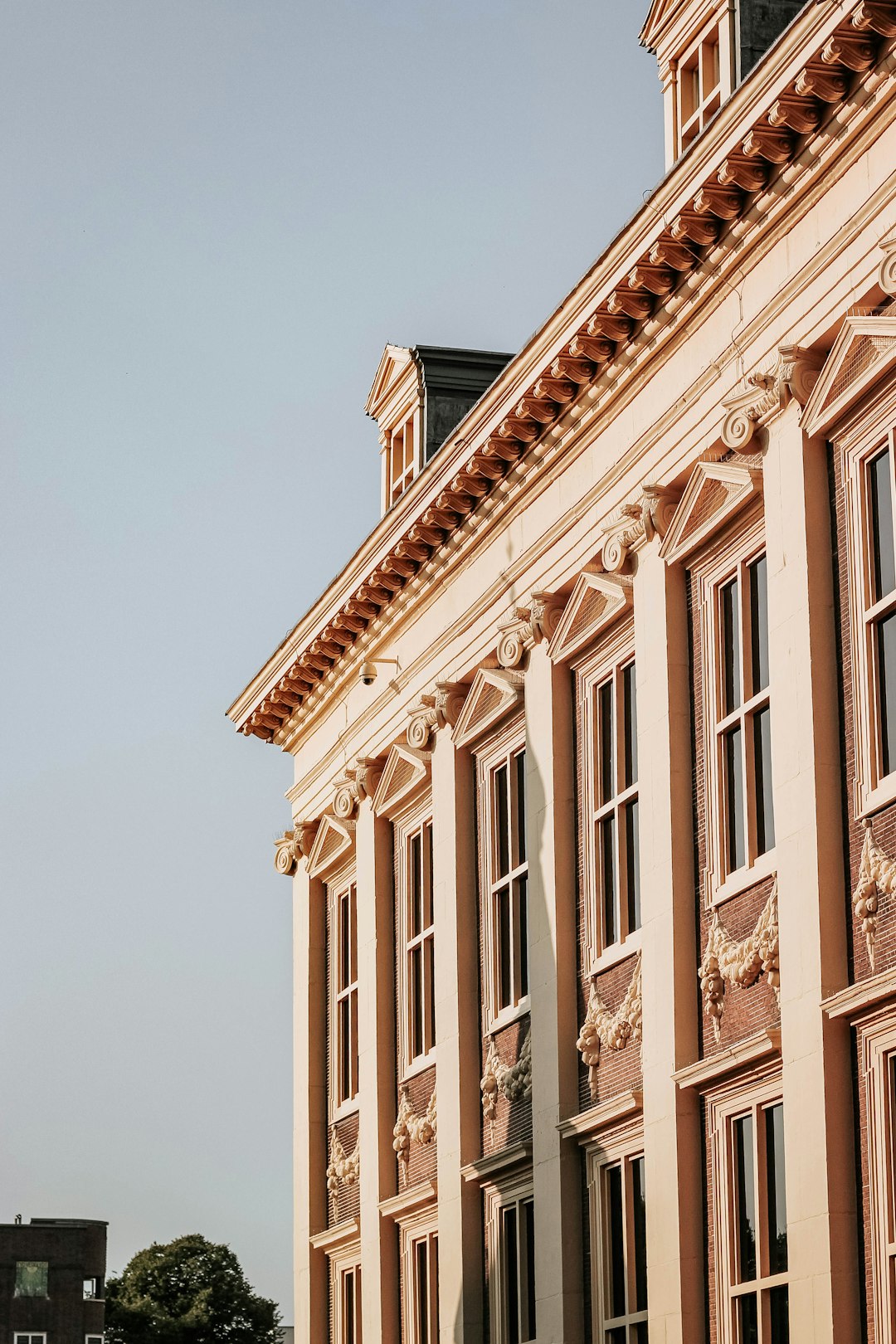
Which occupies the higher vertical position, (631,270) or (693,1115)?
(631,270)

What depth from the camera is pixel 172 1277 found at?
113562 mm

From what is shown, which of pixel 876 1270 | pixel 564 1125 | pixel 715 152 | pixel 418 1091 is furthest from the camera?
pixel 418 1091

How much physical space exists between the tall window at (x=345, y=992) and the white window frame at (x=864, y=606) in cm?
1617

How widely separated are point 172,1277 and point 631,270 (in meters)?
95.5

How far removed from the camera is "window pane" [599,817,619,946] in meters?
26.7

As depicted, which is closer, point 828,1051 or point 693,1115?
point 828,1051

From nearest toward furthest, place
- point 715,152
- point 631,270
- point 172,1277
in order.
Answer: point 715,152 < point 631,270 < point 172,1277

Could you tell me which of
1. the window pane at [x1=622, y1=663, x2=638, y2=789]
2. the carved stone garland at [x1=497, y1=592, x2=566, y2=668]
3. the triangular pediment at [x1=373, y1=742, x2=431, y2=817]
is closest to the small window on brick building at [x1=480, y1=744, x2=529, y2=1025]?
the carved stone garland at [x1=497, y1=592, x2=566, y2=668]

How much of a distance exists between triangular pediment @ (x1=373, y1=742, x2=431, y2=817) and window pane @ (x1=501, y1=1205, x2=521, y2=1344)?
6339 mm

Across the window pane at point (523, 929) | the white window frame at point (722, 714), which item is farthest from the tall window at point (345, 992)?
the white window frame at point (722, 714)

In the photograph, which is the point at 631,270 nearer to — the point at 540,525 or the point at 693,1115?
the point at 540,525

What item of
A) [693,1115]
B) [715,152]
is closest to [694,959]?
[693,1115]

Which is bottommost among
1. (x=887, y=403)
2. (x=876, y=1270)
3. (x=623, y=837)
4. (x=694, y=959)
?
(x=876, y=1270)

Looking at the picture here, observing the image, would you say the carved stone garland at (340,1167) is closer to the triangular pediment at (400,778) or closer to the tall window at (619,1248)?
the triangular pediment at (400,778)
